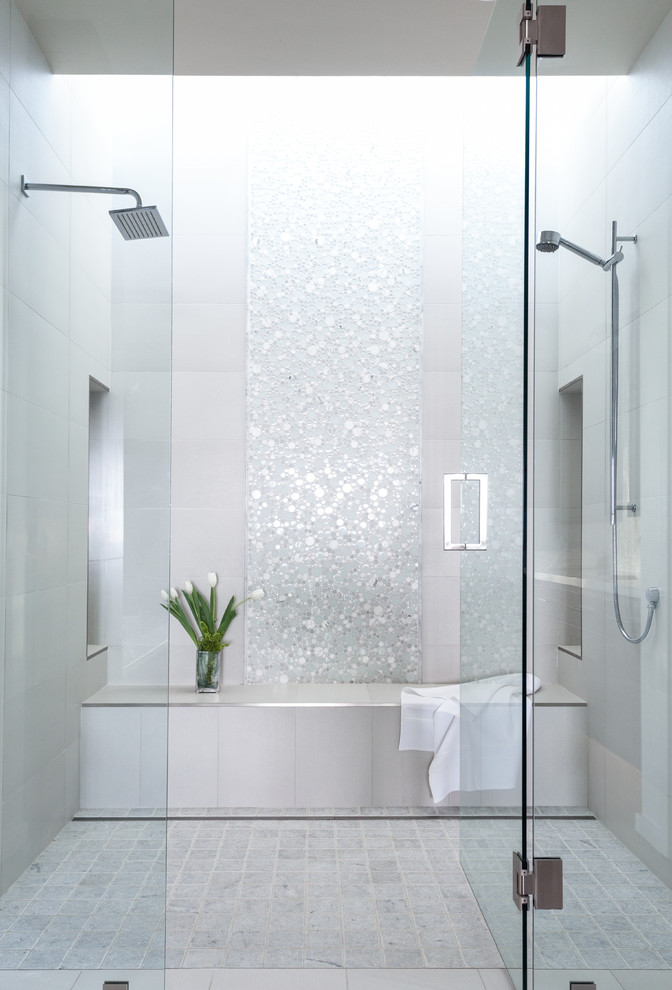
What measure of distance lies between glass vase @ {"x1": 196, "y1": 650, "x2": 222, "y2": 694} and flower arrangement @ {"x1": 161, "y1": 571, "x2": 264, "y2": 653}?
0.08ft

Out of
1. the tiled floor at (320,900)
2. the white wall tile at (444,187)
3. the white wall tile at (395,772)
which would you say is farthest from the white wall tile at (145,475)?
the white wall tile at (444,187)

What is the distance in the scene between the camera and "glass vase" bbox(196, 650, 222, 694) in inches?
149

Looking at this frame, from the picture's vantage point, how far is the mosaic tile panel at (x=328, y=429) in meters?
4.03

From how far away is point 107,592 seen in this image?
1.82m

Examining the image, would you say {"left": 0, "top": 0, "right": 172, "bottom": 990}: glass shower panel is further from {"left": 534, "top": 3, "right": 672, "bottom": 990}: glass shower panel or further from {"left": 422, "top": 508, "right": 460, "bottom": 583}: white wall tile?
{"left": 422, "top": 508, "right": 460, "bottom": 583}: white wall tile

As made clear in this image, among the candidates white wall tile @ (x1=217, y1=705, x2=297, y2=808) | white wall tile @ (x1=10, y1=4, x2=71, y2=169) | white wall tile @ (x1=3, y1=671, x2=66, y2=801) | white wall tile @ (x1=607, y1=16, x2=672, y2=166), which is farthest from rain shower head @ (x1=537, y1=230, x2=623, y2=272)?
white wall tile @ (x1=217, y1=705, x2=297, y2=808)

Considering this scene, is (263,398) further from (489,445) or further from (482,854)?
(482,854)

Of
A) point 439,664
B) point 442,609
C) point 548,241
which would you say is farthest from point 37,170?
point 439,664

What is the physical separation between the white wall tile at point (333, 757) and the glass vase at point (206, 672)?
502mm

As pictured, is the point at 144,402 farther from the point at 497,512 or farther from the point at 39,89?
the point at 497,512

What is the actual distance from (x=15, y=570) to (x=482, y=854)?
1.55 m

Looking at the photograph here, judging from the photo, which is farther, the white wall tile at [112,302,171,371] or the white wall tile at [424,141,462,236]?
the white wall tile at [424,141,462,236]

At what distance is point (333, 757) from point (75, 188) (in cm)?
258

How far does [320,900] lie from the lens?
255 centimetres
